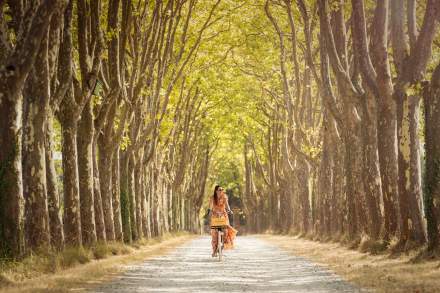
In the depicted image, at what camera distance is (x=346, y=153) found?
2394 cm

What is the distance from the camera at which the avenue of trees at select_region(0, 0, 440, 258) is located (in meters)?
14.8

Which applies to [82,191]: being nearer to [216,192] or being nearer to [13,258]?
[216,192]

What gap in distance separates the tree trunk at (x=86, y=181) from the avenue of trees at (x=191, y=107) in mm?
32

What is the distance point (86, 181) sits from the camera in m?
20.2

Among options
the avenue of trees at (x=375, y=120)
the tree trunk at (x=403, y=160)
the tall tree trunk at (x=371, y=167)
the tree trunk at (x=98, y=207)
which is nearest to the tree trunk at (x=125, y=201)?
the tree trunk at (x=98, y=207)

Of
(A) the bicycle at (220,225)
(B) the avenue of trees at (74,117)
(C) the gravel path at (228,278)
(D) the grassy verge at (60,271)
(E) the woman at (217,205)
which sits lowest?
(C) the gravel path at (228,278)

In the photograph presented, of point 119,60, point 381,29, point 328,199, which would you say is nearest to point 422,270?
point 381,29

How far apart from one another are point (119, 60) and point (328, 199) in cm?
1286

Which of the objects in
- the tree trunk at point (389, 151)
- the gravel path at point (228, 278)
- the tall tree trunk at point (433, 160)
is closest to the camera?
the gravel path at point (228, 278)

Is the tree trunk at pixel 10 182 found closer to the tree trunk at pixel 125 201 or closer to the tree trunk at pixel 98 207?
A: the tree trunk at pixel 98 207

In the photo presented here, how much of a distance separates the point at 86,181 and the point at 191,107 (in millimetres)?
22887

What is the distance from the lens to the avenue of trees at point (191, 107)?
1483 centimetres

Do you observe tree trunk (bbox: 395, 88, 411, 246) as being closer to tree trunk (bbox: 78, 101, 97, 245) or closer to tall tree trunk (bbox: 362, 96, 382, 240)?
tall tree trunk (bbox: 362, 96, 382, 240)

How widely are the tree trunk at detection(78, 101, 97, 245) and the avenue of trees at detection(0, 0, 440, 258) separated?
0.03 m
